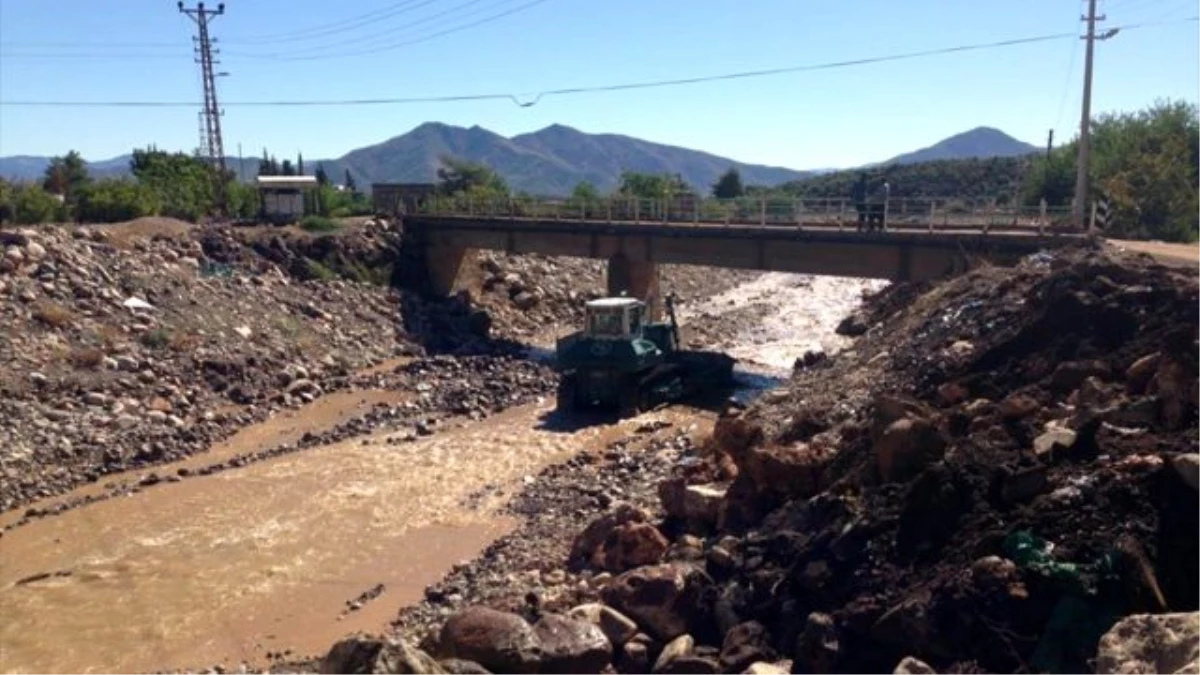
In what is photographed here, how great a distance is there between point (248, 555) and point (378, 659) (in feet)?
32.8

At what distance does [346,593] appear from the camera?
1666 centimetres

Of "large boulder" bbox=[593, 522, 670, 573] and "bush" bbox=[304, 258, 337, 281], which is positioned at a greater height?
"bush" bbox=[304, 258, 337, 281]

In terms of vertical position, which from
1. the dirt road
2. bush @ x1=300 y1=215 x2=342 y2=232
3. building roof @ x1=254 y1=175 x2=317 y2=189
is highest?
building roof @ x1=254 y1=175 x2=317 y2=189

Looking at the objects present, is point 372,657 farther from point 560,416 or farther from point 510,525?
point 560,416

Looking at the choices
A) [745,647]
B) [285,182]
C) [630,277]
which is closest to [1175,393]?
[745,647]

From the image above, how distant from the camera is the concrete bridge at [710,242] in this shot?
3000 centimetres

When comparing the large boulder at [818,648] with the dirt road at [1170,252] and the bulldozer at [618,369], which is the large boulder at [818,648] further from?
the bulldozer at [618,369]

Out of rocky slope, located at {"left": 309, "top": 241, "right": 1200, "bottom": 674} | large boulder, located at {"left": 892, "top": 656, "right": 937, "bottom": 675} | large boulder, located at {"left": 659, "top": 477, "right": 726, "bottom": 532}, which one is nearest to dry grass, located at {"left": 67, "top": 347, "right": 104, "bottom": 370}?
rocky slope, located at {"left": 309, "top": 241, "right": 1200, "bottom": 674}

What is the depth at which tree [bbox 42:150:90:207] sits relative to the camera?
4775cm

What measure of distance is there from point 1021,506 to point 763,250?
24.2 m

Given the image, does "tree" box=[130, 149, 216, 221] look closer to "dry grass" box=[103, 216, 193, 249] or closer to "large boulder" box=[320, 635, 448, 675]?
"dry grass" box=[103, 216, 193, 249]

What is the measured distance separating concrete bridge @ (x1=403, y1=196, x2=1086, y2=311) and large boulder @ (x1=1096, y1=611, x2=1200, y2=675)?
69.8ft

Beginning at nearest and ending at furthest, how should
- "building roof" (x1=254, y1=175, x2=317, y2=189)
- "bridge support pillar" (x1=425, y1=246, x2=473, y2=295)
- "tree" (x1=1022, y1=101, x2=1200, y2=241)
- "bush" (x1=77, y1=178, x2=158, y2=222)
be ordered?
"tree" (x1=1022, y1=101, x2=1200, y2=241), "bush" (x1=77, y1=178, x2=158, y2=222), "bridge support pillar" (x1=425, y1=246, x2=473, y2=295), "building roof" (x1=254, y1=175, x2=317, y2=189)

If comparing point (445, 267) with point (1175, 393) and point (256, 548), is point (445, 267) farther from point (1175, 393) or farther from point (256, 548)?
point (1175, 393)
